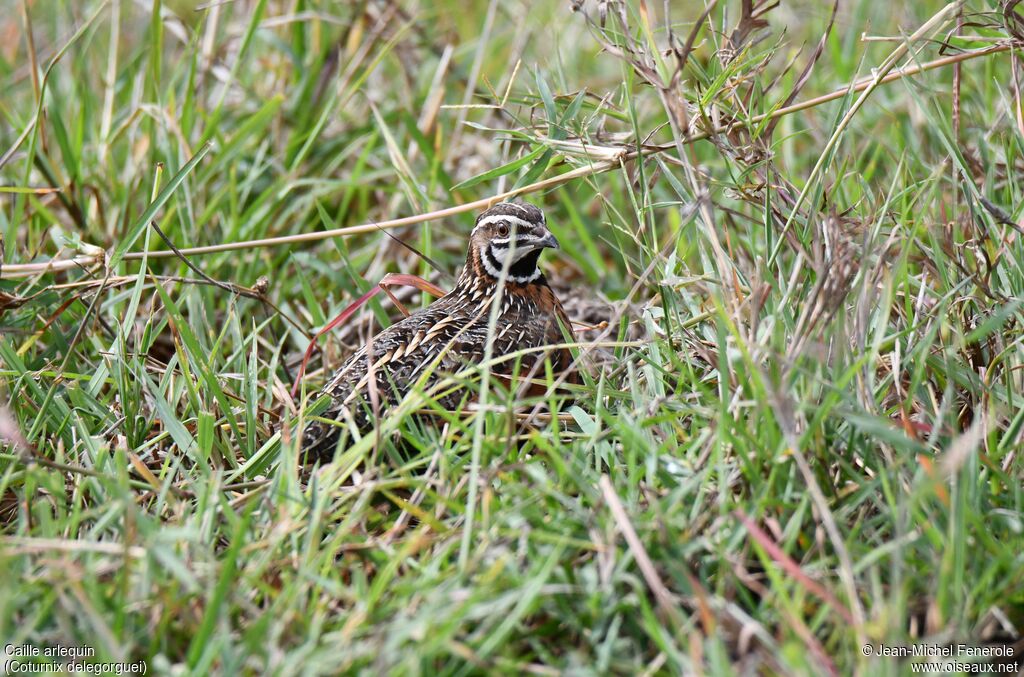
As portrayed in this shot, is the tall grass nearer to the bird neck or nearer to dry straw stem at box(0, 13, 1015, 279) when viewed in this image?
dry straw stem at box(0, 13, 1015, 279)

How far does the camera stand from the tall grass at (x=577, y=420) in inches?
117

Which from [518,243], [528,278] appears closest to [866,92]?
[518,243]

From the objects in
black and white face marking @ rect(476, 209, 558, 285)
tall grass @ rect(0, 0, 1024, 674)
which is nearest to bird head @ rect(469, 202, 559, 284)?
black and white face marking @ rect(476, 209, 558, 285)

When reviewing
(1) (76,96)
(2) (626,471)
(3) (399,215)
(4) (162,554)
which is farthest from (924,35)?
(1) (76,96)

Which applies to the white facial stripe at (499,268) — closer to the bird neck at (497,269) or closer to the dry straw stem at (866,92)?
the bird neck at (497,269)

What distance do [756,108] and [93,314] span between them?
2975 millimetres

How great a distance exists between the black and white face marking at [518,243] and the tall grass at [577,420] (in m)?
0.34

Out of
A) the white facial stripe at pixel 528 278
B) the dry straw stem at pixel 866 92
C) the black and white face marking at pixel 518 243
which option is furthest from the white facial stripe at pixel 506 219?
the dry straw stem at pixel 866 92

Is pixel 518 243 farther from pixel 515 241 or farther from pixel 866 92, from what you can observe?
pixel 866 92

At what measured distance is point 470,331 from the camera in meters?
4.70

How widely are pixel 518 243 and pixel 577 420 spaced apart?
123cm

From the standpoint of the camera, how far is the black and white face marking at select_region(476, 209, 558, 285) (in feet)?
15.8

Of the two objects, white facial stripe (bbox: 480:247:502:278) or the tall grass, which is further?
white facial stripe (bbox: 480:247:502:278)

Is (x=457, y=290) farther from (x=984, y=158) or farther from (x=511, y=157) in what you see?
(x=984, y=158)
